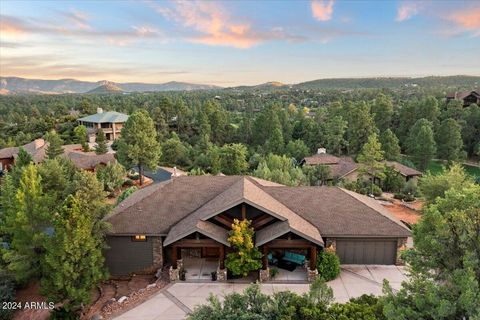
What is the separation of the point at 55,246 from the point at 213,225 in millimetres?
7708

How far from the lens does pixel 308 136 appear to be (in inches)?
2552

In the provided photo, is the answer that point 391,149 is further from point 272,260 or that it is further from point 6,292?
point 6,292

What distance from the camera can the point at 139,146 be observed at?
40.1m

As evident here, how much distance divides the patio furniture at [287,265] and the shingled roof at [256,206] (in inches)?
94.6

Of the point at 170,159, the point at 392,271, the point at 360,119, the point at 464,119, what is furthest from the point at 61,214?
the point at 464,119

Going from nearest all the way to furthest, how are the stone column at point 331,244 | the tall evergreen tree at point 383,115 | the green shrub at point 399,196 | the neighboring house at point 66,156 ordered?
the stone column at point 331,244, the green shrub at point 399,196, the neighboring house at point 66,156, the tall evergreen tree at point 383,115

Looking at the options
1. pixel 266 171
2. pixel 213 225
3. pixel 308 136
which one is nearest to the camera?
pixel 213 225

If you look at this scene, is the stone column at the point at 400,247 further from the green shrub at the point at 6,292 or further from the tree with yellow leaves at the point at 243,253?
the green shrub at the point at 6,292

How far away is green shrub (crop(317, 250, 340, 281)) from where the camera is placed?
18.7 m

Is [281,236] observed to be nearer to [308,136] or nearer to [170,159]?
[170,159]

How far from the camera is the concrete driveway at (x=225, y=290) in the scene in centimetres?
1628

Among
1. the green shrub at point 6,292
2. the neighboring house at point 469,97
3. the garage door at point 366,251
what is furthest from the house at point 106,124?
the neighboring house at point 469,97

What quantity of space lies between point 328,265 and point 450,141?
148ft

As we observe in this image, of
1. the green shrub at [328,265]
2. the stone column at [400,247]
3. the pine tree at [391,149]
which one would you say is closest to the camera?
the green shrub at [328,265]
